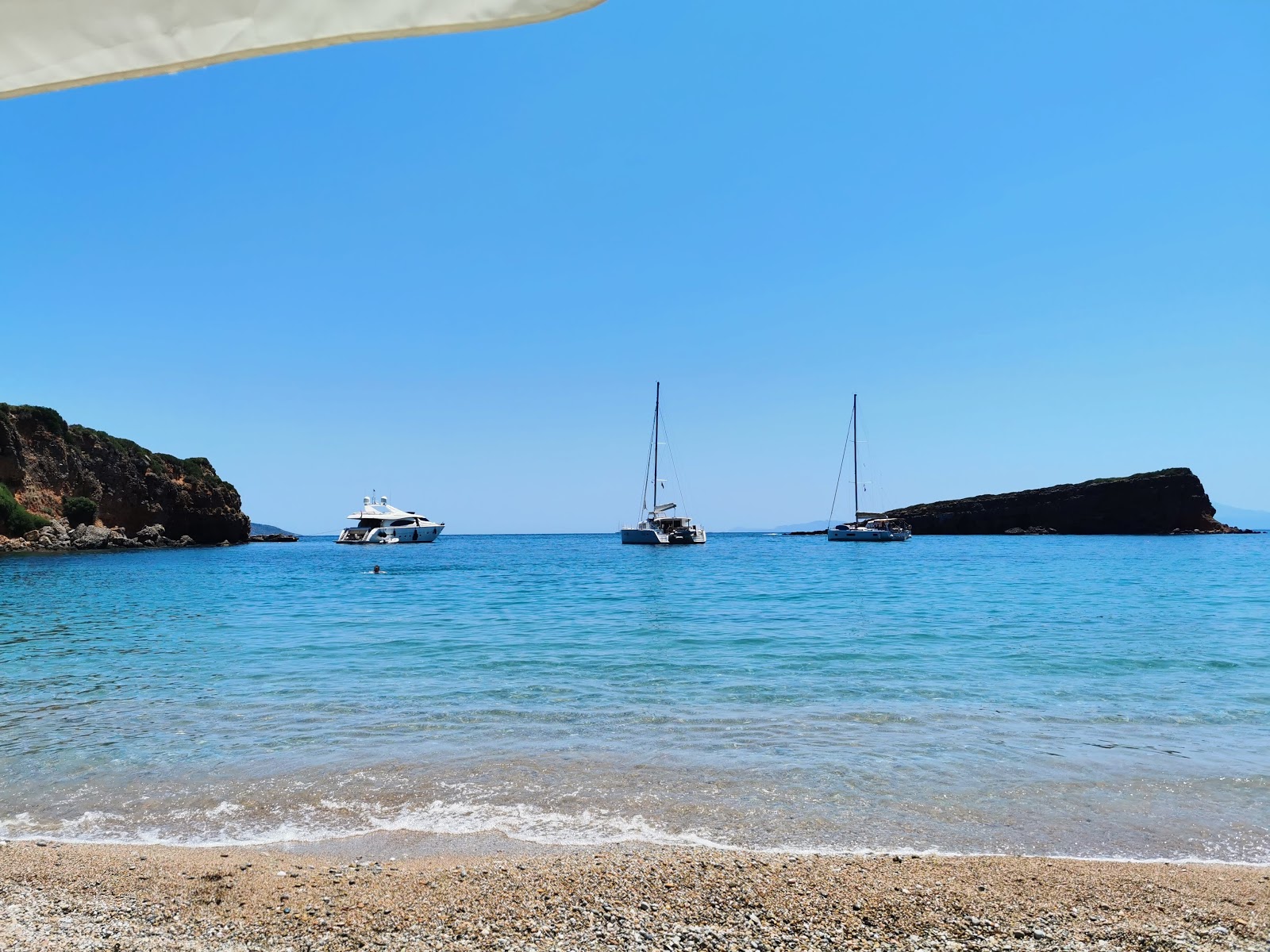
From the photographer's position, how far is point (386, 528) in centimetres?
9562

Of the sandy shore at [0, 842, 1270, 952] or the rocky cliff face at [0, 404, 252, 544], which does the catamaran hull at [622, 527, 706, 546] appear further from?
the sandy shore at [0, 842, 1270, 952]

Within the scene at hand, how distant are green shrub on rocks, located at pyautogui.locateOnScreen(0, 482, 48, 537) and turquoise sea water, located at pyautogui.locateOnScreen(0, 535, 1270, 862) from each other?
45.9m

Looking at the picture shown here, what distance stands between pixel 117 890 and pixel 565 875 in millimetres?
2886

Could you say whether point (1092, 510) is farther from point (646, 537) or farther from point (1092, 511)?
point (646, 537)

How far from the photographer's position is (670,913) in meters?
4.47

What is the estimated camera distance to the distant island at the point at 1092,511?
Result: 103500 mm

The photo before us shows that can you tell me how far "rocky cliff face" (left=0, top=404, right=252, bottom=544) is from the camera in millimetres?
61062

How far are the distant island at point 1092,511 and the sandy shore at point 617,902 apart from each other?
393ft

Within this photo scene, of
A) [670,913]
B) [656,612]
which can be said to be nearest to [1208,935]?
[670,913]

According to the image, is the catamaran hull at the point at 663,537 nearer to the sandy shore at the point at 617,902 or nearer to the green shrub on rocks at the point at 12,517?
the green shrub on rocks at the point at 12,517

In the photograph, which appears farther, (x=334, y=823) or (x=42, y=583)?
(x=42, y=583)

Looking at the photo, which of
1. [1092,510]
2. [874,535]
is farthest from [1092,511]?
[874,535]

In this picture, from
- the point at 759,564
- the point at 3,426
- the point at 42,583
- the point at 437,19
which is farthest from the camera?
the point at 3,426

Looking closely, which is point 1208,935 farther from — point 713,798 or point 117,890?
point 117,890
